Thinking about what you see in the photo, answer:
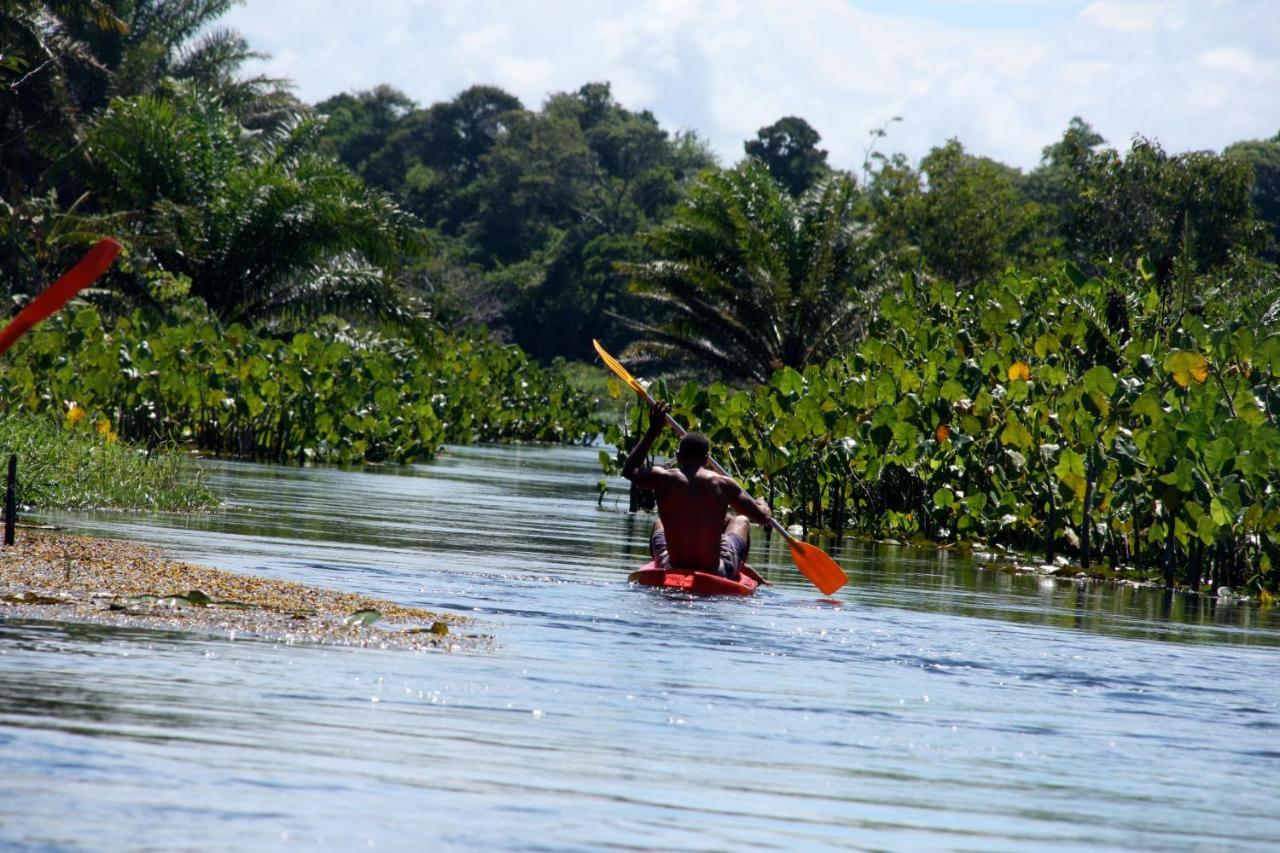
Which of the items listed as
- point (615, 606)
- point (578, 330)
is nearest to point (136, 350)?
point (615, 606)

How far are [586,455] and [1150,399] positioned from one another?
29.3 metres

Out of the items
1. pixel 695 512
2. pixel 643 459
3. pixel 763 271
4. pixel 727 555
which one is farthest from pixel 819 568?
pixel 763 271

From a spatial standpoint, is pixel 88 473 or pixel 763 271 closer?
pixel 88 473

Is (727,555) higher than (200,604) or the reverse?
higher

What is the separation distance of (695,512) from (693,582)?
1.80 feet

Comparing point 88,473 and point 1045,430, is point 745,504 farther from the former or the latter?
point 88,473

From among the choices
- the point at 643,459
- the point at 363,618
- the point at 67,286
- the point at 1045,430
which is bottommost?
the point at 363,618

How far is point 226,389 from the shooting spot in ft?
89.3

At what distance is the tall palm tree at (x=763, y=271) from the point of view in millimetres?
32062

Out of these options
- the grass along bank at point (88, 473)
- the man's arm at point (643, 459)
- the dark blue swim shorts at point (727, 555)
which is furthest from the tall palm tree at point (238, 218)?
the dark blue swim shorts at point (727, 555)

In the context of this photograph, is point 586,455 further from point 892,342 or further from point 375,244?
point 892,342

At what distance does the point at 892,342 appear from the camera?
2398 cm

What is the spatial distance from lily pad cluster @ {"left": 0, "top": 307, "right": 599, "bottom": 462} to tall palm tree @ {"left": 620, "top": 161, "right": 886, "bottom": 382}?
4.80 m

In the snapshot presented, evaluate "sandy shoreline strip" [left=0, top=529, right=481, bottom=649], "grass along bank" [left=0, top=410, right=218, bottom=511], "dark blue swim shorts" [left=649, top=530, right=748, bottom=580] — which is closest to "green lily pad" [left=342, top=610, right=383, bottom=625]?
"sandy shoreline strip" [left=0, top=529, right=481, bottom=649]
